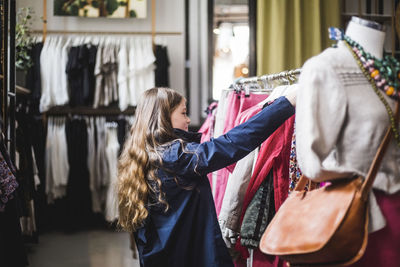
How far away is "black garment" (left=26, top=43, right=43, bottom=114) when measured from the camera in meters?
5.16

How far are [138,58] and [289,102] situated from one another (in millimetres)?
3830

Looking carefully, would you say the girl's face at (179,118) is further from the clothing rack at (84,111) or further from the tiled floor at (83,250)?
the clothing rack at (84,111)

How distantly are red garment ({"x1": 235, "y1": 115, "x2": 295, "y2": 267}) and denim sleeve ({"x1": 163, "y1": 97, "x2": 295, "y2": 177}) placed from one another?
233mm

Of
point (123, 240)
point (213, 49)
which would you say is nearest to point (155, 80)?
point (213, 49)

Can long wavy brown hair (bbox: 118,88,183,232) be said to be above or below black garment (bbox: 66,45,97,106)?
below

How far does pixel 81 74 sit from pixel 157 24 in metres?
1.26

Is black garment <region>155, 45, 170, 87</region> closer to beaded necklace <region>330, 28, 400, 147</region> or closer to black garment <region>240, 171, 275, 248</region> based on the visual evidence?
black garment <region>240, 171, 275, 248</region>

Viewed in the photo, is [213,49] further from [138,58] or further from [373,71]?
[373,71]

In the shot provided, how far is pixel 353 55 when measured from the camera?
126 cm

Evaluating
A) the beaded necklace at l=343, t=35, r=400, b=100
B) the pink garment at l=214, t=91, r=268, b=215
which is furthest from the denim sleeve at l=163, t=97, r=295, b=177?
the pink garment at l=214, t=91, r=268, b=215

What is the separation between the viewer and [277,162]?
1857mm

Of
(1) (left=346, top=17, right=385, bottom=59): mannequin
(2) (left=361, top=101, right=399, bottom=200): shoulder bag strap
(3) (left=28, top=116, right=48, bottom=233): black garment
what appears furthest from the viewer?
(3) (left=28, top=116, right=48, bottom=233): black garment

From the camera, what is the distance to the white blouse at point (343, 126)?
120cm

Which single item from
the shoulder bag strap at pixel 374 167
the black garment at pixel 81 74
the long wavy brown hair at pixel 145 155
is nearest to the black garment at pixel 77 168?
the black garment at pixel 81 74
